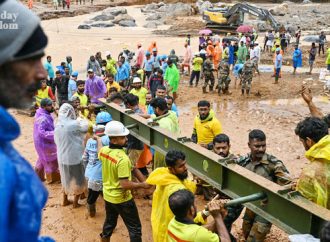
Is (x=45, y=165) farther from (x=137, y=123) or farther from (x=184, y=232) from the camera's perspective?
(x=184, y=232)

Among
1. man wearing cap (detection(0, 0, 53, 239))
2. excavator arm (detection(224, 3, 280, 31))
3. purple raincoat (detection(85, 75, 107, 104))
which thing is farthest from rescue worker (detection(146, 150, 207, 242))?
excavator arm (detection(224, 3, 280, 31))

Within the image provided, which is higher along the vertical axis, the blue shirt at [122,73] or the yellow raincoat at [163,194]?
the yellow raincoat at [163,194]

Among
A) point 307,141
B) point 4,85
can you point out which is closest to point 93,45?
point 307,141

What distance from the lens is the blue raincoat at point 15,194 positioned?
1023 millimetres

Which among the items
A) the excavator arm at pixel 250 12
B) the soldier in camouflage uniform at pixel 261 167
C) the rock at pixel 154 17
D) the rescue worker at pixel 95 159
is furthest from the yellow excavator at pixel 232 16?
the soldier in camouflage uniform at pixel 261 167

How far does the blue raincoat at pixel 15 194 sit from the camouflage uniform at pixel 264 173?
3825mm

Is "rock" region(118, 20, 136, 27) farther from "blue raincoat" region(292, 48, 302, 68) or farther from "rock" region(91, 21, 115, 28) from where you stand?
"blue raincoat" region(292, 48, 302, 68)

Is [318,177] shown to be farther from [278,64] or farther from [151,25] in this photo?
[151,25]

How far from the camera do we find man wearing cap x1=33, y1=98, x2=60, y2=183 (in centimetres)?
748

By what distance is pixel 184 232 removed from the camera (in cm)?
343

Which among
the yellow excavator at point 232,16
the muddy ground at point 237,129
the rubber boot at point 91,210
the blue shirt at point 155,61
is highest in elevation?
the yellow excavator at point 232,16

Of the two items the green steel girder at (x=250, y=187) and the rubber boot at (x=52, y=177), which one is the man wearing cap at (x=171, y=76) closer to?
the rubber boot at (x=52, y=177)

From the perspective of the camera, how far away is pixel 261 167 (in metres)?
4.85

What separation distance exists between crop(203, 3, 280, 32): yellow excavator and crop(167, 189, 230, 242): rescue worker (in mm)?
26950
